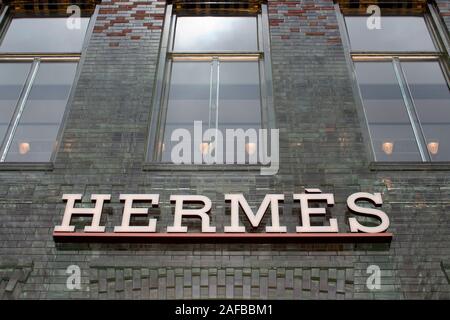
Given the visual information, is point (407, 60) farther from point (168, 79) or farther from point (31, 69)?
point (31, 69)

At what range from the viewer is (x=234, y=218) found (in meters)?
5.36

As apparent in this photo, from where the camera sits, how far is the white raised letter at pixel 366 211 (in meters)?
5.26

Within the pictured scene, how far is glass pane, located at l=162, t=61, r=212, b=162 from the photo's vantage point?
6770 millimetres

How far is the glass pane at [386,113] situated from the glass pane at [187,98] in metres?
2.12

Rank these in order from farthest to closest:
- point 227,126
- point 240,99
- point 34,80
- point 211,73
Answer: point 211,73
point 34,80
point 240,99
point 227,126

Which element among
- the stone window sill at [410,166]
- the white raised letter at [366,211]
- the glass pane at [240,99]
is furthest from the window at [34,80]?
the stone window sill at [410,166]

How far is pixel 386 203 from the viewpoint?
5582 millimetres

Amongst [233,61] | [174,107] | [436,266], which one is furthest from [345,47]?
[436,266]

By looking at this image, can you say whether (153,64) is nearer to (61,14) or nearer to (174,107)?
(174,107)

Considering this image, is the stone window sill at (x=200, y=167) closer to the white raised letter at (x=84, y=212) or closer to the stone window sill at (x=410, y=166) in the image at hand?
the white raised letter at (x=84, y=212)

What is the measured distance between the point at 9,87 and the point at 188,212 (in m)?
3.57

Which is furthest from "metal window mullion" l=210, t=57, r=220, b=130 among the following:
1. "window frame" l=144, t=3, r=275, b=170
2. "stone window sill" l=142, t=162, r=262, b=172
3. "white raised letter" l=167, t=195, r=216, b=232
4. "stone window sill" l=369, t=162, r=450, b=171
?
"stone window sill" l=369, t=162, r=450, b=171

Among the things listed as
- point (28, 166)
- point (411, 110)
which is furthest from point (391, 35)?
point (28, 166)

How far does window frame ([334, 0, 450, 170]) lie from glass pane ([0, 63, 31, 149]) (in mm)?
4445
